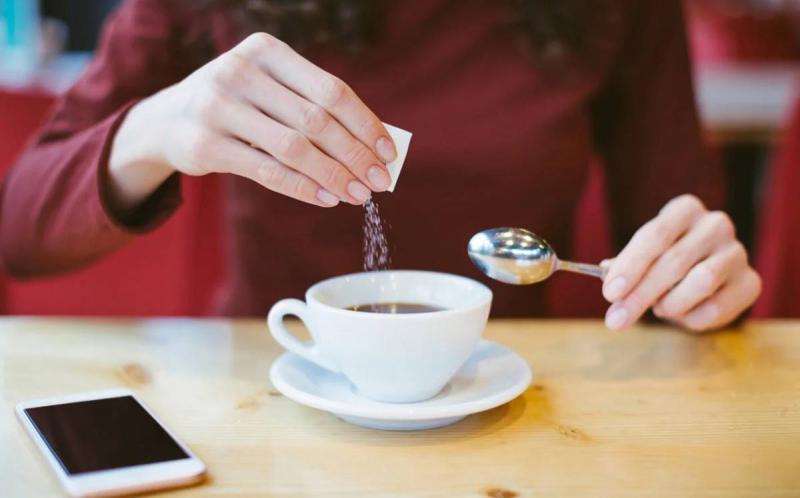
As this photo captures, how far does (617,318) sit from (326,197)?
11.3 inches

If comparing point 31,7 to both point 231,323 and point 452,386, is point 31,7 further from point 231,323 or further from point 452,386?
point 452,386

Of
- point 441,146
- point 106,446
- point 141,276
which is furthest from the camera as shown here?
point 141,276

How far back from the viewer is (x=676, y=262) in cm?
80

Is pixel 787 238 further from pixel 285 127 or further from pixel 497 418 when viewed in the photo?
pixel 285 127

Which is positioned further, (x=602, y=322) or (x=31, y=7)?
(x=31, y=7)

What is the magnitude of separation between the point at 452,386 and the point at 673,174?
2.02 feet

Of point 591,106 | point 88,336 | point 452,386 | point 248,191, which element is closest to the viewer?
point 452,386

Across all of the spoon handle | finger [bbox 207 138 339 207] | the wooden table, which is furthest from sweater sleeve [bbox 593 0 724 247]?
finger [bbox 207 138 339 207]

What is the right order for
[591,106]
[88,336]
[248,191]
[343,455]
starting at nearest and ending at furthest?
[343,455] → [88,336] → [248,191] → [591,106]

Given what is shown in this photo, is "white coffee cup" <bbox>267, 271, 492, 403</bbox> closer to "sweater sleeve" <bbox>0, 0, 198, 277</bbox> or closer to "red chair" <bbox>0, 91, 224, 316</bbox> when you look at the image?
"sweater sleeve" <bbox>0, 0, 198, 277</bbox>

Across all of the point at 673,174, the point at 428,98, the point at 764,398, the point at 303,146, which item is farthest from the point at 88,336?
the point at 673,174

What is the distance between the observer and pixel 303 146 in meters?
0.65

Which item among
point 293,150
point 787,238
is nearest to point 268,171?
point 293,150

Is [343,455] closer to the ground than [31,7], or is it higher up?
closer to the ground
